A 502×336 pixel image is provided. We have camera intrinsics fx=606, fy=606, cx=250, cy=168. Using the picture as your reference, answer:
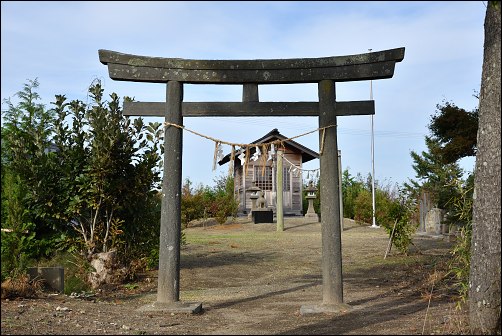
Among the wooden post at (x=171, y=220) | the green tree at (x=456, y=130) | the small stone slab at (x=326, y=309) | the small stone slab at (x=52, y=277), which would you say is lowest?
the small stone slab at (x=326, y=309)

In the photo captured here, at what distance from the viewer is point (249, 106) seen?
914 centimetres

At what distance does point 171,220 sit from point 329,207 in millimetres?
2332

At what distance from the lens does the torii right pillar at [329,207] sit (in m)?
8.74

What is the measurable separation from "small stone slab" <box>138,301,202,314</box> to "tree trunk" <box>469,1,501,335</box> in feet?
12.8

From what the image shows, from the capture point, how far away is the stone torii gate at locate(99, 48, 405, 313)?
347 inches

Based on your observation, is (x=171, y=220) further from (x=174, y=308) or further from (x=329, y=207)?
(x=329, y=207)

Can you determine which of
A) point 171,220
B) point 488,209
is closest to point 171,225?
point 171,220

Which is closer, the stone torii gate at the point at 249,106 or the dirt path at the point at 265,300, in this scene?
the dirt path at the point at 265,300

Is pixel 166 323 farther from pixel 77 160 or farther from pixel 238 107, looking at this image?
pixel 77 160

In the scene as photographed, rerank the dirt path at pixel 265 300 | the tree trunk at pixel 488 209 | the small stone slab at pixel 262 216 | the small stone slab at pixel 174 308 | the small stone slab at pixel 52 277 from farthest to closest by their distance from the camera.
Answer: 1. the small stone slab at pixel 262 216
2. the small stone slab at pixel 52 277
3. the small stone slab at pixel 174 308
4. the dirt path at pixel 265 300
5. the tree trunk at pixel 488 209

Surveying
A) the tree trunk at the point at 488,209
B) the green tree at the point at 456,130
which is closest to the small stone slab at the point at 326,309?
the tree trunk at the point at 488,209

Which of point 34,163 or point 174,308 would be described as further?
point 34,163

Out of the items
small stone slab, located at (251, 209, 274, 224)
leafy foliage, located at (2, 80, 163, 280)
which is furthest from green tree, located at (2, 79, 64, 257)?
small stone slab, located at (251, 209, 274, 224)

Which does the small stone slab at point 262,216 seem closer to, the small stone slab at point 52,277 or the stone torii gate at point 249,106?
the small stone slab at point 52,277
